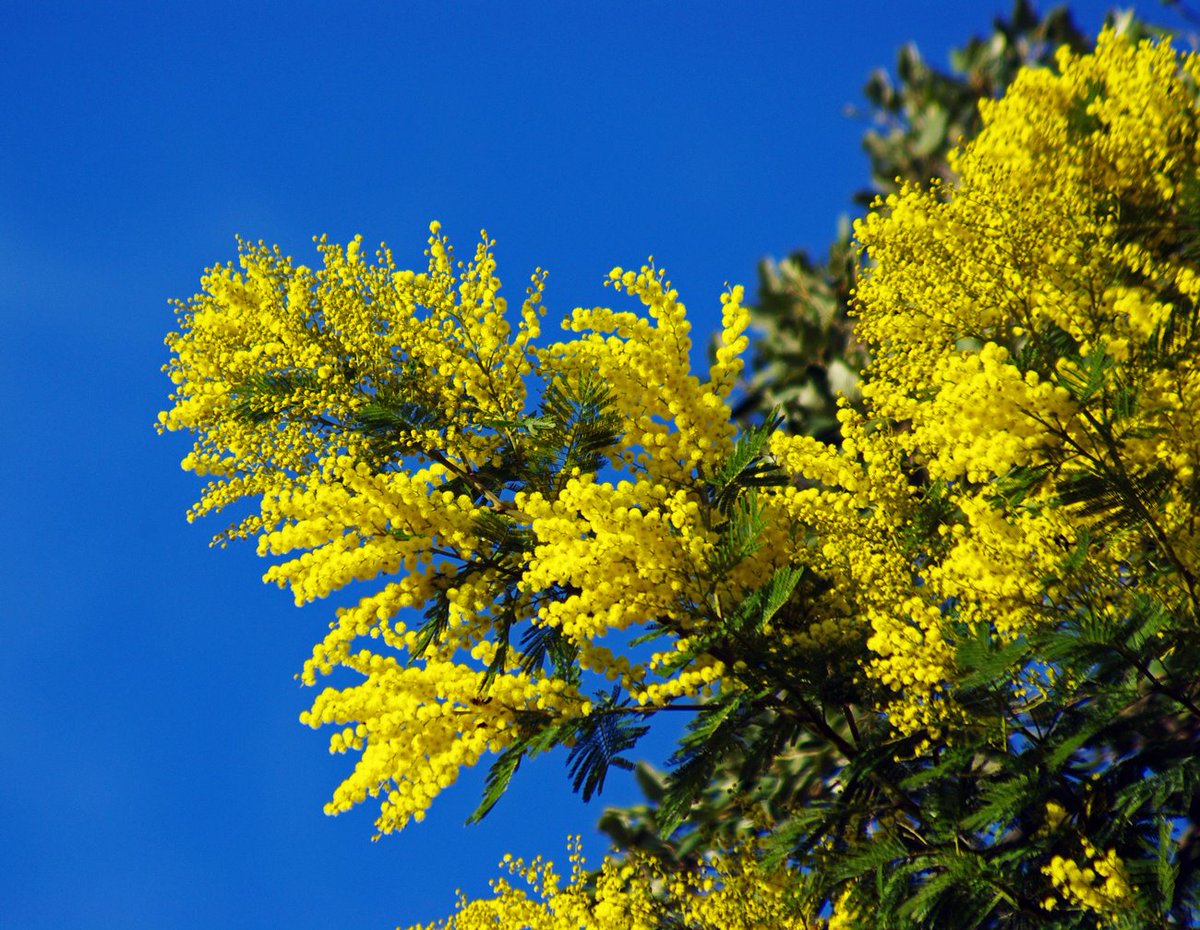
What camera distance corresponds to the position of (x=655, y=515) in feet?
15.6

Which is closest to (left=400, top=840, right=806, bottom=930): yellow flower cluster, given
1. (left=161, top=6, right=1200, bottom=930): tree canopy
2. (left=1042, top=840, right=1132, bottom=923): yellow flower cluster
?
(left=161, top=6, right=1200, bottom=930): tree canopy

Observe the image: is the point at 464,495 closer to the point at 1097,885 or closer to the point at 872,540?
the point at 872,540

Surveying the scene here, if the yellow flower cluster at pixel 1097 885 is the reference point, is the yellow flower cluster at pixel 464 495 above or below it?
above

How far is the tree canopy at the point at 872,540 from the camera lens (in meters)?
4.70

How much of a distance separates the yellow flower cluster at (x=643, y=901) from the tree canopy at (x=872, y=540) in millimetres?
30

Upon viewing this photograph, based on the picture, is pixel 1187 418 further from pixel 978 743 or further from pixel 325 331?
pixel 325 331

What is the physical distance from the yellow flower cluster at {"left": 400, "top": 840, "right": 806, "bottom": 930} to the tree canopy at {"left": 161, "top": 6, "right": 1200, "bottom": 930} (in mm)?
30

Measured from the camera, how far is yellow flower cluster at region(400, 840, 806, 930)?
5.96m

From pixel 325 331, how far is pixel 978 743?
4.14m

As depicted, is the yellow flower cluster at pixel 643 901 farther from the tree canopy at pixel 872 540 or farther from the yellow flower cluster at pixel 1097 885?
the yellow flower cluster at pixel 1097 885

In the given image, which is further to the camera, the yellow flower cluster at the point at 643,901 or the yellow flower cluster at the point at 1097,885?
the yellow flower cluster at the point at 643,901

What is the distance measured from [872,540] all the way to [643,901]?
2.63m

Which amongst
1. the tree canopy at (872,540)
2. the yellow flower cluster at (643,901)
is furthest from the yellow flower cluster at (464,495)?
the yellow flower cluster at (643,901)

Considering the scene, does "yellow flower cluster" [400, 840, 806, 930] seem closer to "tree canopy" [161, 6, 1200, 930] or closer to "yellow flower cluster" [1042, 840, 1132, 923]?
"tree canopy" [161, 6, 1200, 930]
